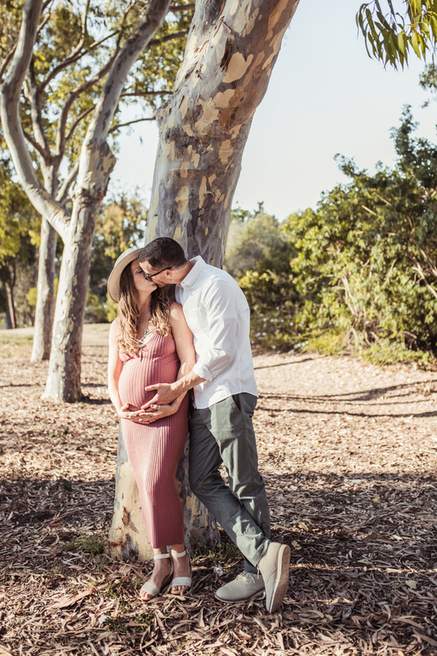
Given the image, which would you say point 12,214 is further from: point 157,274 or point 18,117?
point 157,274

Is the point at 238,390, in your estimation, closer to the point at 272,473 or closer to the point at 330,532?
the point at 330,532

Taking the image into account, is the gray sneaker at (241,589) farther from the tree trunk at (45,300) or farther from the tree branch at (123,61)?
the tree trunk at (45,300)

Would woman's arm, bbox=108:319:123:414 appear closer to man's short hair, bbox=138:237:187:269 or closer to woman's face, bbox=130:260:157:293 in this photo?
woman's face, bbox=130:260:157:293

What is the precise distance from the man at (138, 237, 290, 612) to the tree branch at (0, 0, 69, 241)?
4952 mm

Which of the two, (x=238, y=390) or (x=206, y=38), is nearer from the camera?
(x=238, y=390)

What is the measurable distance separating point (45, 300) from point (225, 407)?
9.33 m

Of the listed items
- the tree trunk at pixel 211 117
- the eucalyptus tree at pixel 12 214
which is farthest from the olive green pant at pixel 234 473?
the eucalyptus tree at pixel 12 214

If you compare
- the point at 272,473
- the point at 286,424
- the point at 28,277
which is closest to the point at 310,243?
the point at 286,424

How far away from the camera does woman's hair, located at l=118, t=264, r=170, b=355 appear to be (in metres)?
2.68

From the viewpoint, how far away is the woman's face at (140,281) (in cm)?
274

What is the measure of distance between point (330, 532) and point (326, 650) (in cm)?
117

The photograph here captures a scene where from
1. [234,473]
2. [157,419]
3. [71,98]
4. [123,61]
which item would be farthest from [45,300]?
[234,473]

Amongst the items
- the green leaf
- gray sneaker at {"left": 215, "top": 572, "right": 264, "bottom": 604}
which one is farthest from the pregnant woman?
the green leaf

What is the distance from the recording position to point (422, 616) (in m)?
2.42
